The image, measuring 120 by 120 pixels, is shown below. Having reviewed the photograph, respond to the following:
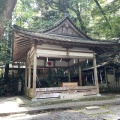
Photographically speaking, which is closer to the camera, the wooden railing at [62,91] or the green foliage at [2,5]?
the green foliage at [2,5]

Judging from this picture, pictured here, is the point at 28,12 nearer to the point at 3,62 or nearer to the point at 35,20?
the point at 35,20

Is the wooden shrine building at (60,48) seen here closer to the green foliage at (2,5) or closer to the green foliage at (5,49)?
the green foliage at (2,5)

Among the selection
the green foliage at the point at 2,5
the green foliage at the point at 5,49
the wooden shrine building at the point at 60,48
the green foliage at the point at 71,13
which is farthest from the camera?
the green foliage at the point at 71,13

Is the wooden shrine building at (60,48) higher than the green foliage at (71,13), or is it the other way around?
the green foliage at (71,13)

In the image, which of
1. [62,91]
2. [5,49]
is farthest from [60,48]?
[5,49]

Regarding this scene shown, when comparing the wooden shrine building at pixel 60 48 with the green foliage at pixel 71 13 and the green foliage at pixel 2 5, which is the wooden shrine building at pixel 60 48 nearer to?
the green foliage at pixel 2 5

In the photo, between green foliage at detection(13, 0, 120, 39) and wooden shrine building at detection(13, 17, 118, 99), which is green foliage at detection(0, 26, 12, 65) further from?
wooden shrine building at detection(13, 17, 118, 99)

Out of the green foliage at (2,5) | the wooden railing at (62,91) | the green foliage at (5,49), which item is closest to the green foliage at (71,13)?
the green foliage at (5,49)

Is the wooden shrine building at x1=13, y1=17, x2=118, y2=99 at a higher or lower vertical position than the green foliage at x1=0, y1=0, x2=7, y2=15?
lower

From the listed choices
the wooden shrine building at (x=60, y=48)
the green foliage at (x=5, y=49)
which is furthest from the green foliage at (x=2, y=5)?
the green foliage at (x=5, y=49)

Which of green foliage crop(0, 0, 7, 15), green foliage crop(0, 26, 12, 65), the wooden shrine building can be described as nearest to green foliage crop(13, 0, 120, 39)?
green foliage crop(0, 26, 12, 65)

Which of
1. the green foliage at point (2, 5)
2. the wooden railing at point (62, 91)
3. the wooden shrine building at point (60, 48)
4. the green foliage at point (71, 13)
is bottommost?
the wooden railing at point (62, 91)

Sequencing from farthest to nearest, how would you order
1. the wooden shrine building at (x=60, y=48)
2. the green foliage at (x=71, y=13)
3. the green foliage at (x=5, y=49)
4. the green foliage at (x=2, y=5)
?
1. the green foliage at (x=71, y=13)
2. the green foliage at (x=5, y=49)
3. the wooden shrine building at (x=60, y=48)
4. the green foliage at (x=2, y=5)

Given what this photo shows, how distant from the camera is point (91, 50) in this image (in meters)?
11.7
